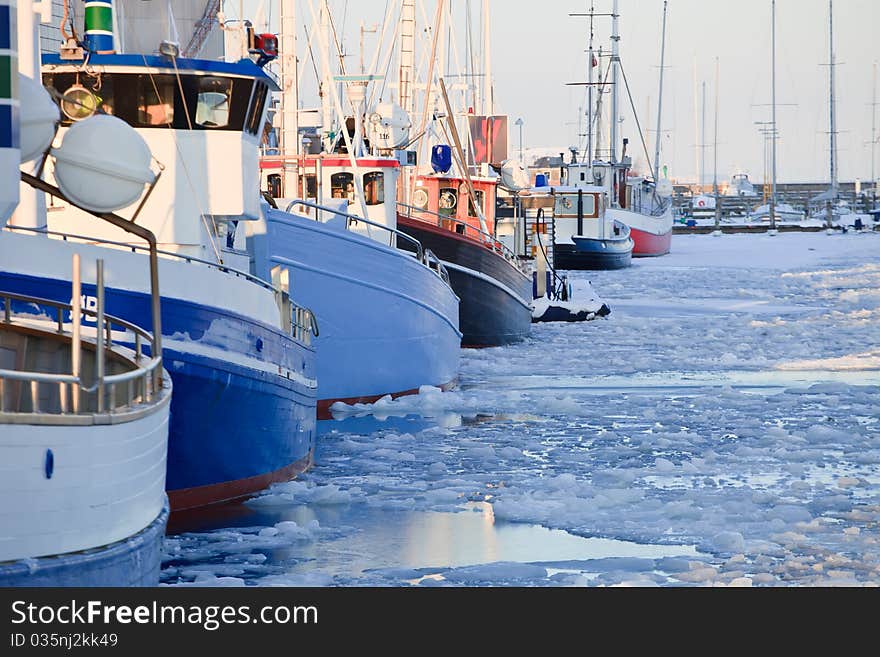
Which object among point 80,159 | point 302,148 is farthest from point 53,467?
point 302,148

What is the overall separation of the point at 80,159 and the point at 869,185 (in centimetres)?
12292

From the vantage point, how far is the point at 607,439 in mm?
13633

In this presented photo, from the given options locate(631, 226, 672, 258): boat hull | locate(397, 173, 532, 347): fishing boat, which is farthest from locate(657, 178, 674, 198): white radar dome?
locate(397, 173, 532, 347): fishing boat

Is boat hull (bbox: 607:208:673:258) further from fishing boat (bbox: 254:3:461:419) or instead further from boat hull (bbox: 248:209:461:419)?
boat hull (bbox: 248:209:461:419)

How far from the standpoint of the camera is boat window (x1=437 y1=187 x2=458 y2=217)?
84.1 ft

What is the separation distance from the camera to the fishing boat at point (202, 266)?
9547mm

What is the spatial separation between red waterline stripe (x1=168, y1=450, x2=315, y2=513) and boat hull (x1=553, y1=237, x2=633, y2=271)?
3880 centimetres

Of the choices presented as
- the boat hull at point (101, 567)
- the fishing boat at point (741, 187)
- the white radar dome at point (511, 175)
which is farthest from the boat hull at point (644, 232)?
the fishing boat at point (741, 187)

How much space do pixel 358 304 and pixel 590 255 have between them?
35.2 m

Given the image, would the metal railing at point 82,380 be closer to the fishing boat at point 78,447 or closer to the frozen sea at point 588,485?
the fishing boat at point 78,447

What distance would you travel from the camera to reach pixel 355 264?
14984 millimetres

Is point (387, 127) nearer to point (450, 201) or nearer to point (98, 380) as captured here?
point (450, 201)

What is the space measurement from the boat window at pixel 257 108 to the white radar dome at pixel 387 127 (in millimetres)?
8000
